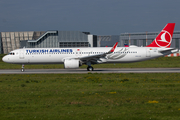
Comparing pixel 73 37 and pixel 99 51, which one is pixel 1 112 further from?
pixel 73 37

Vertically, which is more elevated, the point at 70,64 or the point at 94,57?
the point at 94,57

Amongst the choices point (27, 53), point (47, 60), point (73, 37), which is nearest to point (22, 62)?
point (27, 53)

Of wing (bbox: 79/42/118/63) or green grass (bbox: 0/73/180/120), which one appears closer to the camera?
green grass (bbox: 0/73/180/120)

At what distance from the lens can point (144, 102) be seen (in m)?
12.0

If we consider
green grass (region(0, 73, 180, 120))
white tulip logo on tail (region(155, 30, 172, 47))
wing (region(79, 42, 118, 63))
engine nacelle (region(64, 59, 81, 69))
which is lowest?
green grass (region(0, 73, 180, 120))

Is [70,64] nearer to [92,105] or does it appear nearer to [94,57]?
[94,57]

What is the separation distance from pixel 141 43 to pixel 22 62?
374 feet

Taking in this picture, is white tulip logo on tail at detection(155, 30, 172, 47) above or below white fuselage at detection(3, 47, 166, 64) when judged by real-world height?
above

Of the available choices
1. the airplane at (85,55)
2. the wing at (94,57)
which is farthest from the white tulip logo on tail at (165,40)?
the wing at (94,57)

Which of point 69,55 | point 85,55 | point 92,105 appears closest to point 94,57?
point 85,55

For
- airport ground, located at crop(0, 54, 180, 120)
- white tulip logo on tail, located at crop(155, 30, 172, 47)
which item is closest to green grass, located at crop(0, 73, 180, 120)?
airport ground, located at crop(0, 54, 180, 120)

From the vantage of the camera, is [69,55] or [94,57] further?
[69,55]

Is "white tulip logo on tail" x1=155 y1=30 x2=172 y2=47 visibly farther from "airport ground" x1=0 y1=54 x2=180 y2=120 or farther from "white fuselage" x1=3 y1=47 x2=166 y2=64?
"airport ground" x1=0 y1=54 x2=180 y2=120

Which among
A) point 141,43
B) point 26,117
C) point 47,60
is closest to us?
point 26,117
